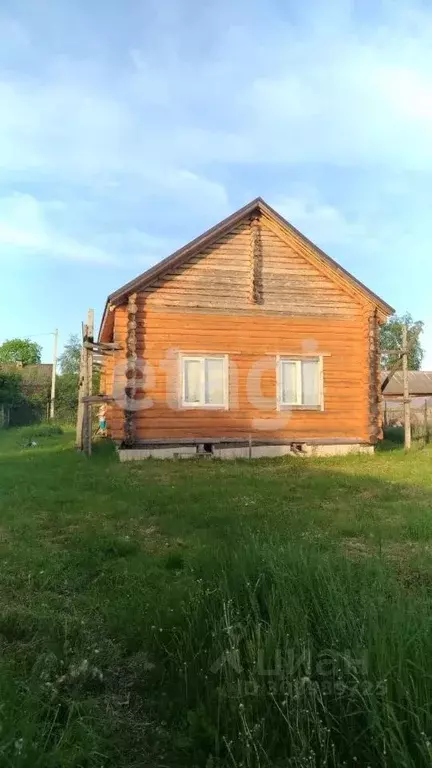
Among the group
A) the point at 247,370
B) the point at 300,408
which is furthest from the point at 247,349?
the point at 300,408

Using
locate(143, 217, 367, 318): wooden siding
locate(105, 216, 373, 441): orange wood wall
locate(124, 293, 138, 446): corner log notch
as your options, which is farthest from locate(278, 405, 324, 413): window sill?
locate(124, 293, 138, 446): corner log notch

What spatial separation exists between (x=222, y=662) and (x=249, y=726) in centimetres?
43

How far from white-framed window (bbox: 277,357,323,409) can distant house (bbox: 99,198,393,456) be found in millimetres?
30

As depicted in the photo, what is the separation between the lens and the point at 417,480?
11.2 m

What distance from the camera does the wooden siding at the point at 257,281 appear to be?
15.6m

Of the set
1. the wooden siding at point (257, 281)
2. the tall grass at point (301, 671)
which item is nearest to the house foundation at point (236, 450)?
the wooden siding at point (257, 281)

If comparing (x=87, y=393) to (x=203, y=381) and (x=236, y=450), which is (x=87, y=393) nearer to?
(x=203, y=381)

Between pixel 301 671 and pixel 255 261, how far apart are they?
14.0 metres

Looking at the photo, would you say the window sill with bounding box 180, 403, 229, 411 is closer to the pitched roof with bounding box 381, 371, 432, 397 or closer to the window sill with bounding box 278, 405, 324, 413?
the window sill with bounding box 278, 405, 324, 413

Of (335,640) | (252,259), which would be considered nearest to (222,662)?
(335,640)

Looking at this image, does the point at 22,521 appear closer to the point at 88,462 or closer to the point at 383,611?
the point at 383,611

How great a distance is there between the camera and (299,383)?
16125 millimetres

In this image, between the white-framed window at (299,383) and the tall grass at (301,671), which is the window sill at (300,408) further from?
the tall grass at (301,671)

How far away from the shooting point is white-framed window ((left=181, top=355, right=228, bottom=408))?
15.5 metres
